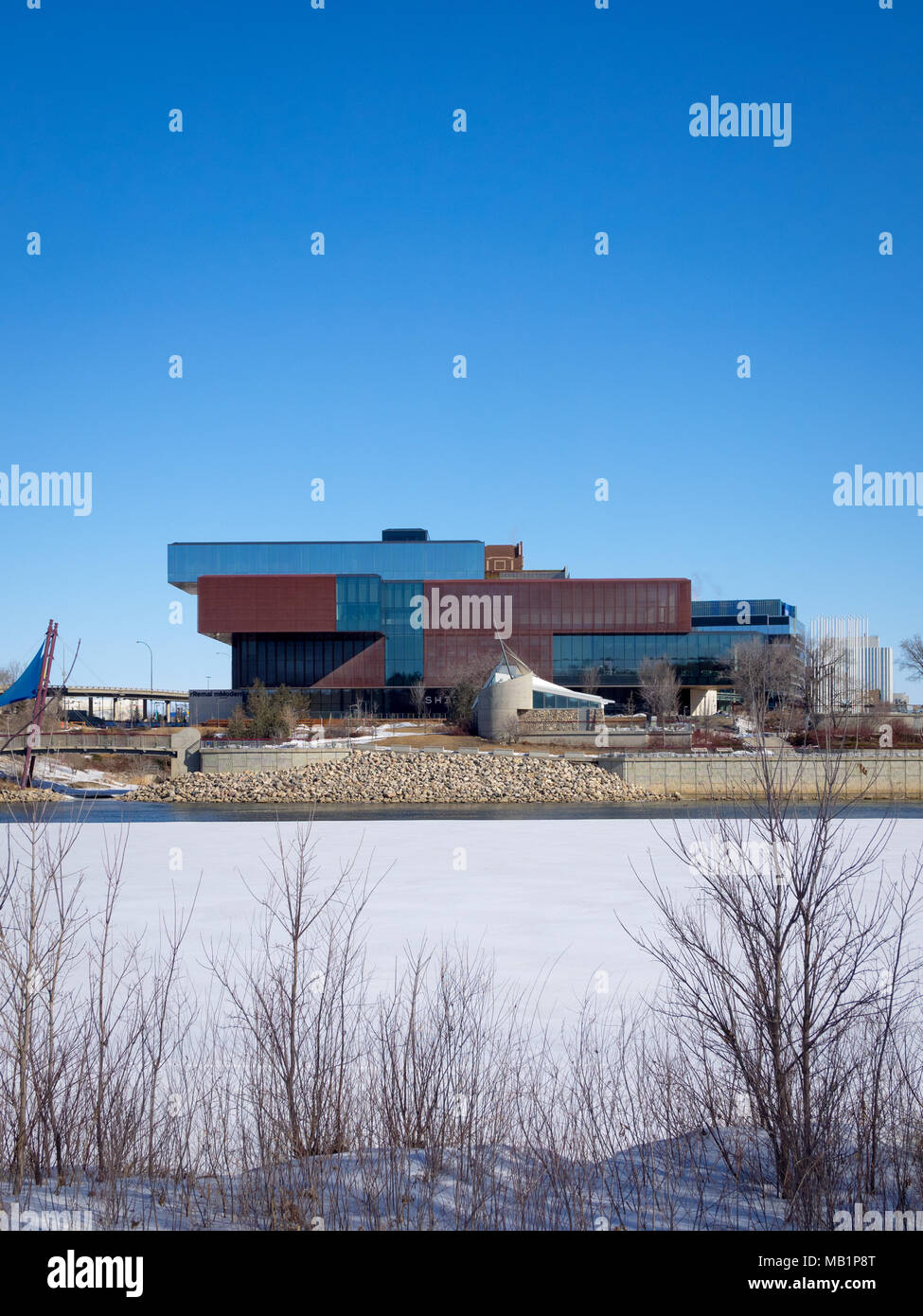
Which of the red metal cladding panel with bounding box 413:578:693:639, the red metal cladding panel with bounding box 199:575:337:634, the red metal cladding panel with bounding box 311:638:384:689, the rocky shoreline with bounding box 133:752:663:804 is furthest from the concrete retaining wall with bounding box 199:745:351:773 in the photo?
the red metal cladding panel with bounding box 413:578:693:639

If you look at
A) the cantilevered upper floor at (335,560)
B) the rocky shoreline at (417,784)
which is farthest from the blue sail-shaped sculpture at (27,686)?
the cantilevered upper floor at (335,560)

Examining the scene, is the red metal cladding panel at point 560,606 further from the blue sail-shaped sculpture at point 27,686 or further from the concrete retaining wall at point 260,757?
the blue sail-shaped sculpture at point 27,686

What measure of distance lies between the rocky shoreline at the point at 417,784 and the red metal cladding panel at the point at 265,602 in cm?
4500

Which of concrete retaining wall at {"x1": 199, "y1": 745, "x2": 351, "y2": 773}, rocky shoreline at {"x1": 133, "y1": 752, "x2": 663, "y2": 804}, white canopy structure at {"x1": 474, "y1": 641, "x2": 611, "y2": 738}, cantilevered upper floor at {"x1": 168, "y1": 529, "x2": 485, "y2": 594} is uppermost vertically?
cantilevered upper floor at {"x1": 168, "y1": 529, "x2": 485, "y2": 594}

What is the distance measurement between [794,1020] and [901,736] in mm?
61671

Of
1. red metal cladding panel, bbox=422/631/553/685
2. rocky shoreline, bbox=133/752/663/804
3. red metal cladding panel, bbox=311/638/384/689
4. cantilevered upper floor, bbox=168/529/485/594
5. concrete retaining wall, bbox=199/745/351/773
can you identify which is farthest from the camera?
cantilevered upper floor, bbox=168/529/485/594

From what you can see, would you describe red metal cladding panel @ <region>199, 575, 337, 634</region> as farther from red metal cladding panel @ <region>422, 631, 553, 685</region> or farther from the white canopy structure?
the white canopy structure

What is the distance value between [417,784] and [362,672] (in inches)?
1943

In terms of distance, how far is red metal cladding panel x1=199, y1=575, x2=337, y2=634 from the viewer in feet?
317

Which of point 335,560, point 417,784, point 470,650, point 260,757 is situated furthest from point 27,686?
point 335,560

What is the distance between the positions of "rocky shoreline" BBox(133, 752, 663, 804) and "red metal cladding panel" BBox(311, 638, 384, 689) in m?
44.4

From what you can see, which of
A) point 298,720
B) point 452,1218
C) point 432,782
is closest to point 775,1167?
point 452,1218

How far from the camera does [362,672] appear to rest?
97562mm

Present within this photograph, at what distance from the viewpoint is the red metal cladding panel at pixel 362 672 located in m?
97.1
